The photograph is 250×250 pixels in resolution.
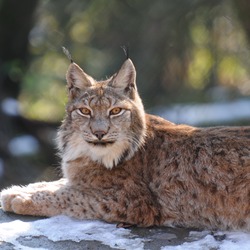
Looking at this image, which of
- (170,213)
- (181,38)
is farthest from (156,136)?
(181,38)

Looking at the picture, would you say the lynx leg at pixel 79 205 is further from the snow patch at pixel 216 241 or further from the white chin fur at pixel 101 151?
the snow patch at pixel 216 241

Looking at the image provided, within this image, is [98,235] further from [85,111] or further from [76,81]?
[76,81]

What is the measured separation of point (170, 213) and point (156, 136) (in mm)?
605

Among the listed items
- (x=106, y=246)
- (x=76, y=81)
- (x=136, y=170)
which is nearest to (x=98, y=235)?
(x=106, y=246)

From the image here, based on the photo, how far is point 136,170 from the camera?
537cm

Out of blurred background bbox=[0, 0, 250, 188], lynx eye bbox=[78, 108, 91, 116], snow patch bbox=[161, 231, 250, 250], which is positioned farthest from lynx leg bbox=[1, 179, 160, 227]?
blurred background bbox=[0, 0, 250, 188]

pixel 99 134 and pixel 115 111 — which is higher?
pixel 115 111

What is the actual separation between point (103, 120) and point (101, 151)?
0.70 feet

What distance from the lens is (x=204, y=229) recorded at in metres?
5.14

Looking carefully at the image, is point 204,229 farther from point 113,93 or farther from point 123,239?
point 113,93

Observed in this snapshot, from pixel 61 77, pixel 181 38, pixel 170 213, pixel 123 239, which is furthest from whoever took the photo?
pixel 61 77

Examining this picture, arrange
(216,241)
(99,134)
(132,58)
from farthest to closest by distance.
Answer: (132,58), (99,134), (216,241)

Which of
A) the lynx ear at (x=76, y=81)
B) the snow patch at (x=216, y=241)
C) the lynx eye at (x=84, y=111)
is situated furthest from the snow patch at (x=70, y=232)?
the lynx ear at (x=76, y=81)

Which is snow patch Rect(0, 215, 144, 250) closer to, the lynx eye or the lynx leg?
the lynx leg
